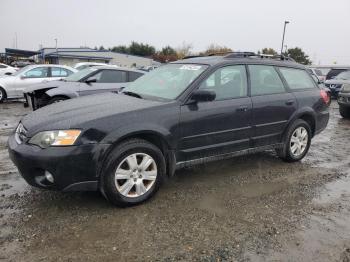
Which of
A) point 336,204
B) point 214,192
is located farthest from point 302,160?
point 214,192

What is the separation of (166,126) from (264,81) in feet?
6.58

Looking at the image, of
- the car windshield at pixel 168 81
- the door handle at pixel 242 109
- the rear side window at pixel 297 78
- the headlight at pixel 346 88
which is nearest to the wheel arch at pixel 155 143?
the car windshield at pixel 168 81

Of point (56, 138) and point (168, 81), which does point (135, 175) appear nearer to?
point (56, 138)

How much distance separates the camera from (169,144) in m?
4.36

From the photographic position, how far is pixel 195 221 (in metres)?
3.86

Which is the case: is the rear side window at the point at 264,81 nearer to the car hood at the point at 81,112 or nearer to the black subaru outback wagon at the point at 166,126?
the black subaru outback wagon at the point at 166,126

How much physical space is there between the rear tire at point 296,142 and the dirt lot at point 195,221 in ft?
1.63

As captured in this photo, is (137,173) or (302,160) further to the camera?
(302,160)

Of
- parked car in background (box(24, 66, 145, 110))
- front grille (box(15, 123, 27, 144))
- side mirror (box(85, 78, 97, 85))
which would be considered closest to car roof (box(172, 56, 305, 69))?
front grille (box(15, 123, 27, 144))

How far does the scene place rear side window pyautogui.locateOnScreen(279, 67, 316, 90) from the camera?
591 cm

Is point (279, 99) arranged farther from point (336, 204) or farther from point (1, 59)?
point (1, 59)

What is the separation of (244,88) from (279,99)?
2.31ft

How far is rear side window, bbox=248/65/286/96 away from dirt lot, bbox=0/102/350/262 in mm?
1239

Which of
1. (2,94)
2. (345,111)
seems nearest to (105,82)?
(2,94)
